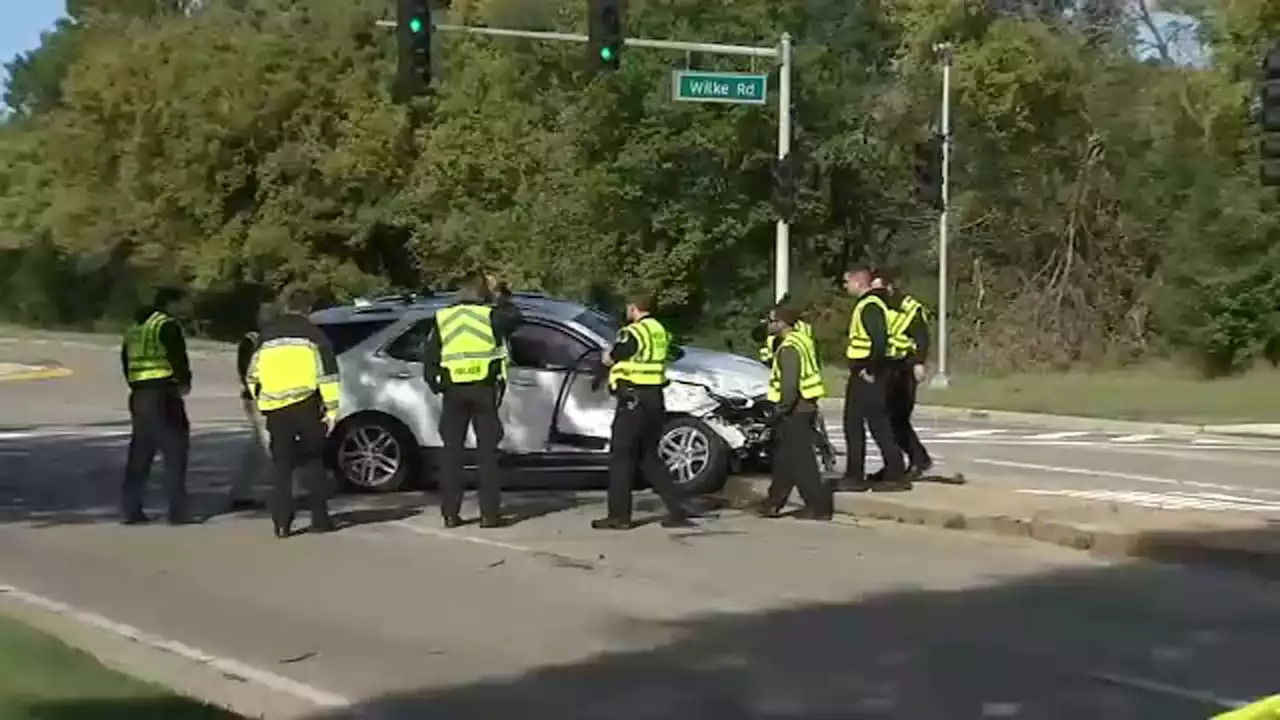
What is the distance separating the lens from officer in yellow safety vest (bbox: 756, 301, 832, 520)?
14383mm

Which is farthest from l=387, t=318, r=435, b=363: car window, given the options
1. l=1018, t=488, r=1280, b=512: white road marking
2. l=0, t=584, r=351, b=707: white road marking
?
l=0, t=584, r=351, b=707: white road marking

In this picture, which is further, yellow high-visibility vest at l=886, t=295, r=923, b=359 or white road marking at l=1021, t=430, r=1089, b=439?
white road marking at l=1021, t=430, r=1089, b=439

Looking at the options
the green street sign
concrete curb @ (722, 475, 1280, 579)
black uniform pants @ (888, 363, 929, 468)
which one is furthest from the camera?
the green street sign

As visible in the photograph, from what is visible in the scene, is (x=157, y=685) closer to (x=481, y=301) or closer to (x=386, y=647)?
(x=386, y=647)

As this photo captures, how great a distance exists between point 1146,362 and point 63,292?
48.9 meters

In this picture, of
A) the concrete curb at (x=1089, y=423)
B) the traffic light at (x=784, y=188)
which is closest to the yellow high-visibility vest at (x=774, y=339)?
the traffic light at (x=784, y=188)

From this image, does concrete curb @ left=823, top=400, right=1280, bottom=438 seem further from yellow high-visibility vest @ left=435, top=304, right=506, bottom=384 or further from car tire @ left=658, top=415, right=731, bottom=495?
yellow high-visibility vest @ left=435, top=304, right=506, bottom=384

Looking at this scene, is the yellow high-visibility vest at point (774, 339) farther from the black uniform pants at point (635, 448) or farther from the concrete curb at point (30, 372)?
the concrete curb at point (30, 372)

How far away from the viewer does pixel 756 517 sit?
49.1 ft

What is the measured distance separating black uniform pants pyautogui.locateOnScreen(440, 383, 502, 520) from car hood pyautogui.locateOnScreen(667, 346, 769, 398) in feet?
7.06

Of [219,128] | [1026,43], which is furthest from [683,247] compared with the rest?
[219,128]

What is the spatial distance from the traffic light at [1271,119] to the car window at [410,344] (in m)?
7.03

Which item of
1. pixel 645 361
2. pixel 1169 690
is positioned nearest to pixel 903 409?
pixel 645 361

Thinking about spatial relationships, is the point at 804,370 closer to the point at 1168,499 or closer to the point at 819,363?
the point at 819,363
